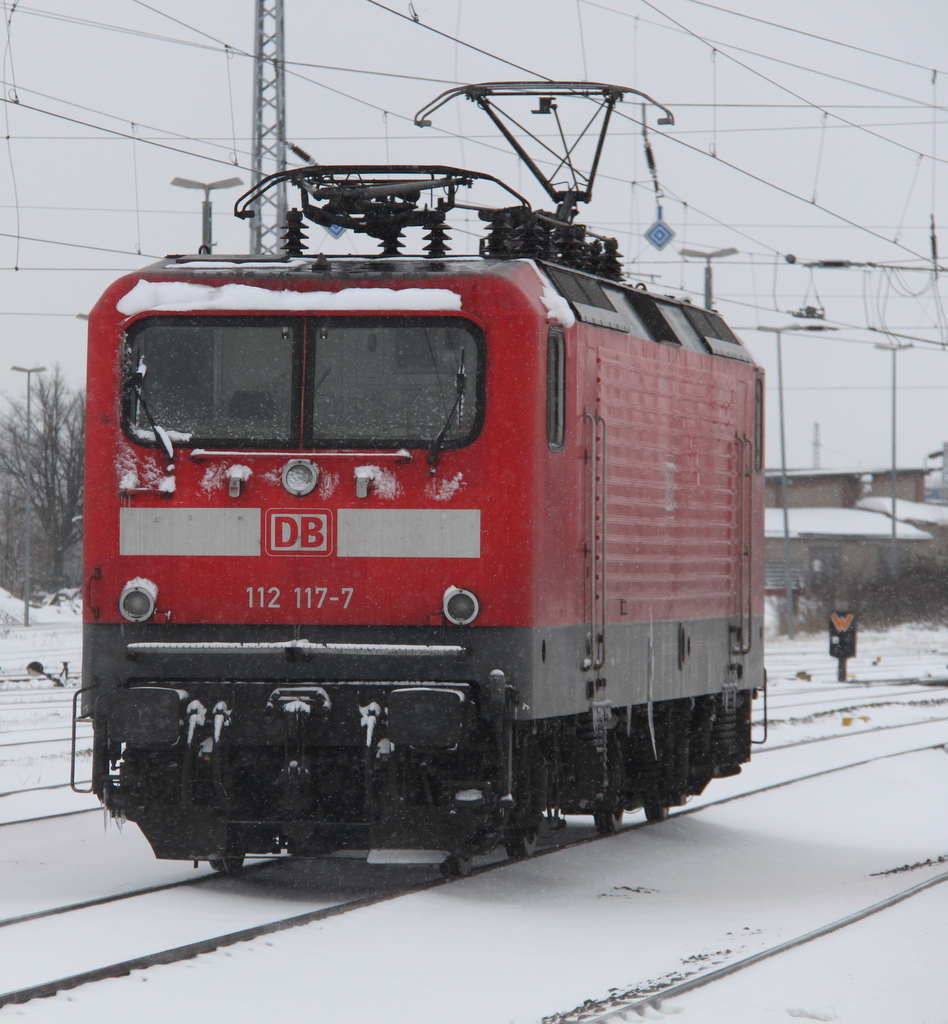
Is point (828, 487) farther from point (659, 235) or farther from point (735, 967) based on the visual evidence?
point (735, 967)

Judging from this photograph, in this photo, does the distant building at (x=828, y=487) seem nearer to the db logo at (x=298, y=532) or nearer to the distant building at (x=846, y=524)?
the distant building at (x=846, y=524)

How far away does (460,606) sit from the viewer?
8.10 m

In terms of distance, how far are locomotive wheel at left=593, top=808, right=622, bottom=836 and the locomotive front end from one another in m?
2.55

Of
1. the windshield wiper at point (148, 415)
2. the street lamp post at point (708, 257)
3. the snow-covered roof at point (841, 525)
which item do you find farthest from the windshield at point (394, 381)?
the snow-covered roof at point (841, 525)

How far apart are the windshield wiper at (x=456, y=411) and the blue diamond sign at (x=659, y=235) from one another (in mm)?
19627

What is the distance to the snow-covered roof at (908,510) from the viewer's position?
2936 inches

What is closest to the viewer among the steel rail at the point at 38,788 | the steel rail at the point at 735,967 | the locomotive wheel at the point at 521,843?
the steel rail at the point at 735,967

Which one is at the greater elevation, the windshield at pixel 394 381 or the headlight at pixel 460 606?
the windshield at pixel 394 381

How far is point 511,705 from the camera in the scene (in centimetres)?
804

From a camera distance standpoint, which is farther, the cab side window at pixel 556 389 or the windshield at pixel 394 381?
the cab side window at pixel 556 389

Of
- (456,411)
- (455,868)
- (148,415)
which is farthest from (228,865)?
(456,411)

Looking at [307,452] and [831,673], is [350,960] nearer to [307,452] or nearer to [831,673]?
[307,452]

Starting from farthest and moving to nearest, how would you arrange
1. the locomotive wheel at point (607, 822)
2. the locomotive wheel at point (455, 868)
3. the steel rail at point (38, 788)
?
the steel rail at point (38, 788) < the locomotive wheel at point (607, 822) < the locomotive wheel at point (455, 868)

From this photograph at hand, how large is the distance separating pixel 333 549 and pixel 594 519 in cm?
151
